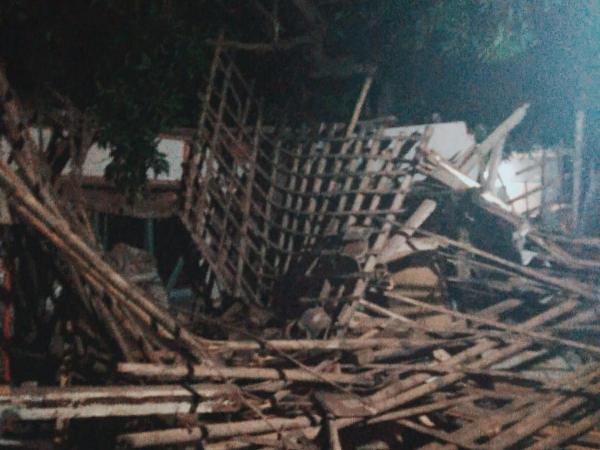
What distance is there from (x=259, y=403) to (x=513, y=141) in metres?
9.33

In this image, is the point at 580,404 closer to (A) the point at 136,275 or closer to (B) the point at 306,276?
(B) the point at 306,276

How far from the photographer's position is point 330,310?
7.07 meters

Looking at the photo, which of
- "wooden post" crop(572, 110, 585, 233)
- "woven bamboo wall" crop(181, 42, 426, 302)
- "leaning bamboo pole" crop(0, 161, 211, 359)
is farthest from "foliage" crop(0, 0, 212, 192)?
"wooden post" crop(572, 110, 585, 233)

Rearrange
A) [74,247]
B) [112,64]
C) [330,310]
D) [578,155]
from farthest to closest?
[578,155], [330,310], [112,64], [74,247]

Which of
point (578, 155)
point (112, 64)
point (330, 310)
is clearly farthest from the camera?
point (578, 155)

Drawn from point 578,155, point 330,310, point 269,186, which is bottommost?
point 330,310

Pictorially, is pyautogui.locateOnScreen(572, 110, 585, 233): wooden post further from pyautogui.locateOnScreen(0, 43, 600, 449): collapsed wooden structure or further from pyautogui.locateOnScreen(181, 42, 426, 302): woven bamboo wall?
pyautogui.locateOnScreen(181, 42, 426, 302): woven bamboo wall

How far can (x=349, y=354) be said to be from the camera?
6000mm

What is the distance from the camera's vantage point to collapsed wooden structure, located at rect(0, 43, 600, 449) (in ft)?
14.8

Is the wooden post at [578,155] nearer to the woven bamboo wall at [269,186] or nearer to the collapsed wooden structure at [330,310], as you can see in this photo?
the collapsed wooden structure at [330,310]

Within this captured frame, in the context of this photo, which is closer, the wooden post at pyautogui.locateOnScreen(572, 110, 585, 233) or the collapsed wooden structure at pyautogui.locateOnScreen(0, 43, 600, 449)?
the collapsed wooden structure at pyautogui.locateOnScreen(0, 43, 600, 449)

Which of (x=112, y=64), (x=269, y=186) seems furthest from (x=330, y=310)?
(x=112, y=64)

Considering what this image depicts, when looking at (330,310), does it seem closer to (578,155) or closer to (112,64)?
(112,64)

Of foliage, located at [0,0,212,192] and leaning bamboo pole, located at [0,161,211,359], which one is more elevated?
foliage, located at [0,0,212,192]
